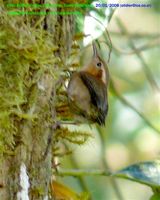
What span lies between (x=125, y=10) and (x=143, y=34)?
0.45m

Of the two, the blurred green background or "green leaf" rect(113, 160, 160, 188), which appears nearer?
"green leaf" rect(113, 160, 160, 188)

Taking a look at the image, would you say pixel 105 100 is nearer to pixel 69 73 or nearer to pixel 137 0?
pixel 69 73

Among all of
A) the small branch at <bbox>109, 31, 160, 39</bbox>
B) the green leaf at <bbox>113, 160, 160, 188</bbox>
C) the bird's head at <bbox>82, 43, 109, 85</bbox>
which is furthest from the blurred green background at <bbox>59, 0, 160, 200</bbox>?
the green leaf at <bbox>113, 160, 160, 188</bbox>

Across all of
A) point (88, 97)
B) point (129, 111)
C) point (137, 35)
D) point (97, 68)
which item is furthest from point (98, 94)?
point (129, 111)

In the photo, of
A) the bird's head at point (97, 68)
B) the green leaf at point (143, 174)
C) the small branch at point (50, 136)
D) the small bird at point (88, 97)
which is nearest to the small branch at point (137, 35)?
the bird's head at point (97, 68)

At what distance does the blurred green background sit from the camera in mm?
3486

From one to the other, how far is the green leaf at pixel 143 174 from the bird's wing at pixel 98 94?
0.70 ft

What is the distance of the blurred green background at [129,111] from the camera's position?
3.49 m

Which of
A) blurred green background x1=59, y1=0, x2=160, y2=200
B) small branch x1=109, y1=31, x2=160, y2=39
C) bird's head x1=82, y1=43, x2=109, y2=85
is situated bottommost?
blurred green background x1=59, y1=0, x2=160, y2=200

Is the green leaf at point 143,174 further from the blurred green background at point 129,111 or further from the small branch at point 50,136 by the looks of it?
the blurred green background at point 129,111

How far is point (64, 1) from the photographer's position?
2320 millimetres

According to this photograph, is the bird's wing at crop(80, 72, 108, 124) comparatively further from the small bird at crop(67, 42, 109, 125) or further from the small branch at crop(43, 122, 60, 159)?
the small branch at crop(43, 122, 60, 159)

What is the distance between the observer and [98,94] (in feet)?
8.03

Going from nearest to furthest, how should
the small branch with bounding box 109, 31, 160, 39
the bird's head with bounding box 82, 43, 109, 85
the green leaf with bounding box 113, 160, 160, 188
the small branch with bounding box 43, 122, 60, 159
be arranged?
the small branch with bounding box 43, 122, 60, 159, the green leaf with bounding box 113, 160, 160, 188, the bird's head with bounding box 82, 43, 109, 85, the small branch with bounding box 109, 31, 160, 39
